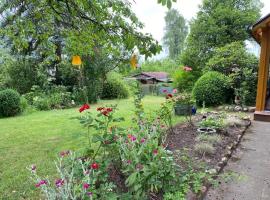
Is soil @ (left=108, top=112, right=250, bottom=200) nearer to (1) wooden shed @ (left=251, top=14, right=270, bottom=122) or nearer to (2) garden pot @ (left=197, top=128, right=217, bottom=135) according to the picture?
(2) garden pot @ (left=197, top=128, right=217, bottom=135)

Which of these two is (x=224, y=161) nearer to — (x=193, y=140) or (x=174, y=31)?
(x=193, y=140)

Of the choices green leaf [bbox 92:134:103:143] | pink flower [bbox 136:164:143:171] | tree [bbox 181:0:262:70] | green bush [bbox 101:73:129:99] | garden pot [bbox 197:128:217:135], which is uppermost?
tree [bbox 181:0:262:70]

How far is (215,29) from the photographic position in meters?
16.8

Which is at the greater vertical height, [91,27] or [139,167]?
[91,27]

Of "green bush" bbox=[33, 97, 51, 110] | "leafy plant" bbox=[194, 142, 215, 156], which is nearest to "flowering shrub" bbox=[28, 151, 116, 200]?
"leafy plant" bbox=[194, 142, 215, 156]

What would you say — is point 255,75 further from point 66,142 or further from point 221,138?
point 66,142

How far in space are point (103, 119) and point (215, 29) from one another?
637 inches

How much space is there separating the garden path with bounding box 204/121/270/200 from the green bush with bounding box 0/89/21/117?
7064 mm

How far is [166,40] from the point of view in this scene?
29.4 meters

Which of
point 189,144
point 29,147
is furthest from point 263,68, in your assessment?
point 29,147

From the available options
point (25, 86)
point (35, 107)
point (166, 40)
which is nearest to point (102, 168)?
point (35, 107)

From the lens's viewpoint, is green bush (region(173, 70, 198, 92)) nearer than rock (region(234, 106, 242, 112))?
No

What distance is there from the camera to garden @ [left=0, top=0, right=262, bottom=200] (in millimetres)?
2037

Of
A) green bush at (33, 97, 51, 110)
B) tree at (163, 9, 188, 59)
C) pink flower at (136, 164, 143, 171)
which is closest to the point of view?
pink flower at (136, 164, 143, 171)
